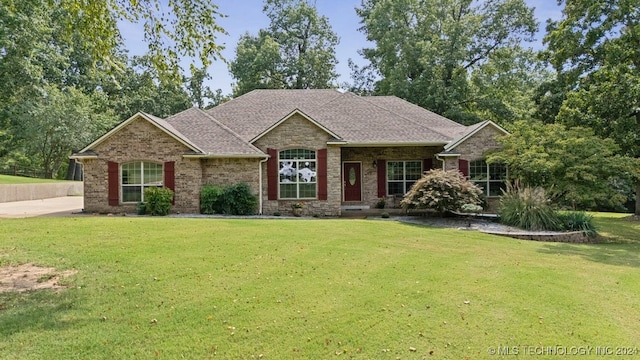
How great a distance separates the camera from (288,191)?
57.5 ft

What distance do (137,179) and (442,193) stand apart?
1255cm

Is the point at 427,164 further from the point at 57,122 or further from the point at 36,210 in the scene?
the point at 57,122

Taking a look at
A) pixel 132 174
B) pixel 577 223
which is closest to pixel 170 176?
pixel 132 174

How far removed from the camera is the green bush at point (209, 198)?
16406mm

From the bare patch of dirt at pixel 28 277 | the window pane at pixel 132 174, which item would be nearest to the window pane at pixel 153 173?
the window pane at pixel 132 174

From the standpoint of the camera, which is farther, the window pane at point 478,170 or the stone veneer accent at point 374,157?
the stone veneer accent at point 374,157

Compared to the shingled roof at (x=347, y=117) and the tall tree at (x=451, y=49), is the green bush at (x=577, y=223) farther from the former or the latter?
the tall tree at (x=451, y=49)

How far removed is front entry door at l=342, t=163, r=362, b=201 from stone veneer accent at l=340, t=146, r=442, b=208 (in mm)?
241

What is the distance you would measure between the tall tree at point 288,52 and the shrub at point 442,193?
24.1 m

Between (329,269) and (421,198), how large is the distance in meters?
8.39

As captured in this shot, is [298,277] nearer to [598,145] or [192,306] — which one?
[192,306]

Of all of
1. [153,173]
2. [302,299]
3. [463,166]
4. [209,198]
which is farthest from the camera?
[463,166]

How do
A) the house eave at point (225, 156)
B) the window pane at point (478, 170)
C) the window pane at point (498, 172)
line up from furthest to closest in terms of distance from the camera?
1. the window pane at point (498, 172)
2. the window pane at point (478, 170)
3. the house eave at point (225, 156)

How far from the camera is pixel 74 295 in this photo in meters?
5.98
